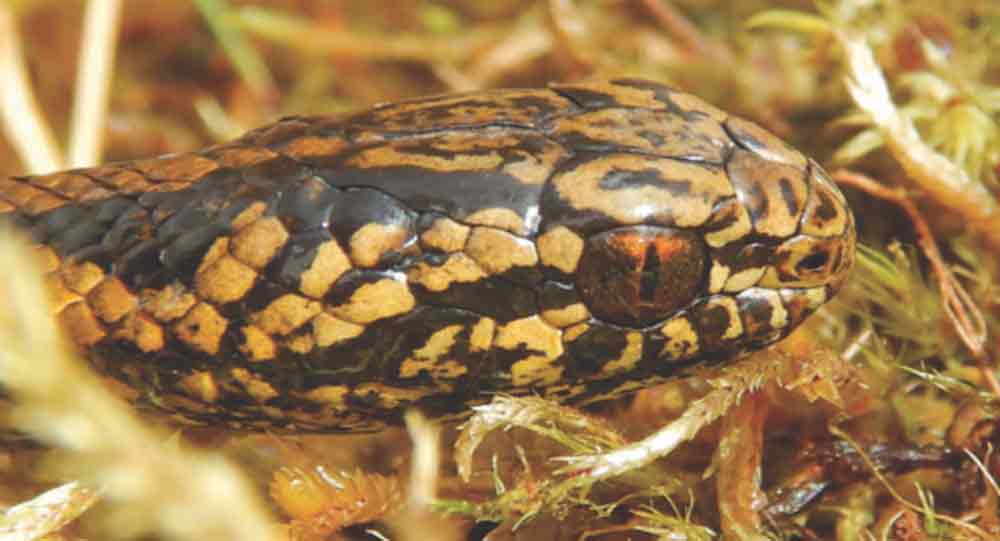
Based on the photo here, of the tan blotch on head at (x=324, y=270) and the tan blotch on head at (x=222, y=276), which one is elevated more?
the tan blotch on head at (x=222, y=276)

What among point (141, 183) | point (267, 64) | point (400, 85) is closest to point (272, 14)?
point (267, 64)

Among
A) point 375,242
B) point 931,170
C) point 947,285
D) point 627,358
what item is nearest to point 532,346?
point 627,358

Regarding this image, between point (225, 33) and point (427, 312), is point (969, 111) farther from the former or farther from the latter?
point (225, 33)

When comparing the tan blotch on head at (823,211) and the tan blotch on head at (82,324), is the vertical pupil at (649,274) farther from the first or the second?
the tan blotch on head at (82,324)

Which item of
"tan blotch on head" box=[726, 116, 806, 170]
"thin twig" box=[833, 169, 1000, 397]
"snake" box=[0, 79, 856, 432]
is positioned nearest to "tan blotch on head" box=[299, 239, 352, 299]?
"snake" box=[0, 79, 856, 432]

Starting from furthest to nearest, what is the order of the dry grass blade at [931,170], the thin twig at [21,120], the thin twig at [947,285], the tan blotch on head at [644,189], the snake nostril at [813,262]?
1. the thin twig at [21,120]
2. the dry grass blade at [931,170]
3. the thin twig at [947,285]
4. the snake nostril at [813,262]
5. the tan blotch on head at [644,189]

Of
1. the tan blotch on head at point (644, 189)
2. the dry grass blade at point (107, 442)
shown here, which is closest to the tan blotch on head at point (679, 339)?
the tan blotch on head at point (644, 189)
